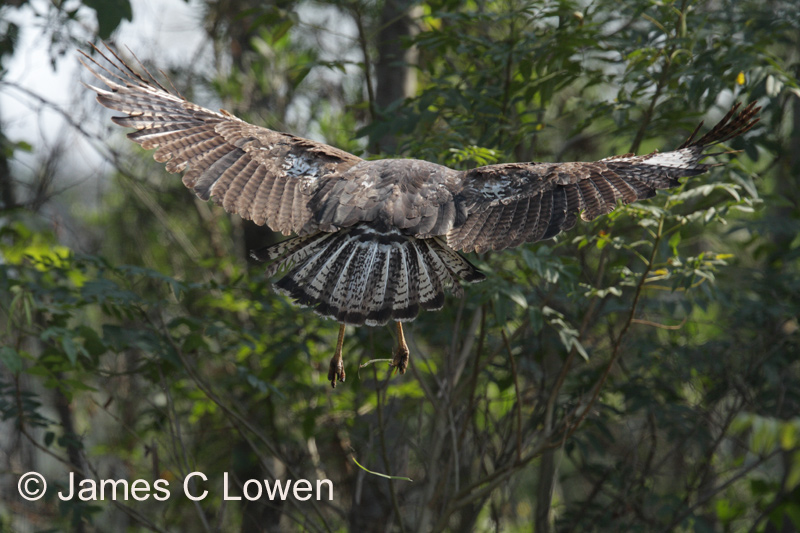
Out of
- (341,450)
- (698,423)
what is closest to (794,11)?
(698,423)

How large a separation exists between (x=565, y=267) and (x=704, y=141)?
804 millimetres

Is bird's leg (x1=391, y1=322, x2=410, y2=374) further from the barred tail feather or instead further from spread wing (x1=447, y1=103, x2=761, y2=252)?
spread wing (x1=447, y1=103, x2=761, y2=252)

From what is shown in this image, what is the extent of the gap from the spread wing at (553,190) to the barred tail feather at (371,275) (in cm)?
25

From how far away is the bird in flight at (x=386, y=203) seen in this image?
120 inches

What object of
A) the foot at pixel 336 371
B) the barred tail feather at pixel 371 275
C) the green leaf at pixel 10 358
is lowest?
the foot at pixel 336 371

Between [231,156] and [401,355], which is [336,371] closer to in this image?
[401,355]

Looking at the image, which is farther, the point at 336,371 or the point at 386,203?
the point at 336,371

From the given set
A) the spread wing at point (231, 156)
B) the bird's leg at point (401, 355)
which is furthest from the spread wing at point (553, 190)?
the spread wing at point (231, 156)

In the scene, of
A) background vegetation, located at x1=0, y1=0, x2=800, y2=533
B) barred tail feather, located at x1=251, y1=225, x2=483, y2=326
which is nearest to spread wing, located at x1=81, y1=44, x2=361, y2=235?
barred tail feather, located at x1=251, y1=225, x2=483, y2=326

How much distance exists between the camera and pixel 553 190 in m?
3.18

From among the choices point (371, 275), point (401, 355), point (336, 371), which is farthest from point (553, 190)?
point (336, 371)

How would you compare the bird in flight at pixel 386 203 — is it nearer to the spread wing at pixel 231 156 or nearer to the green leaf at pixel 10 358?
the spread wing at pixel 231 156

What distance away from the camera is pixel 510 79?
391 cm

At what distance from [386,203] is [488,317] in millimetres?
1473
